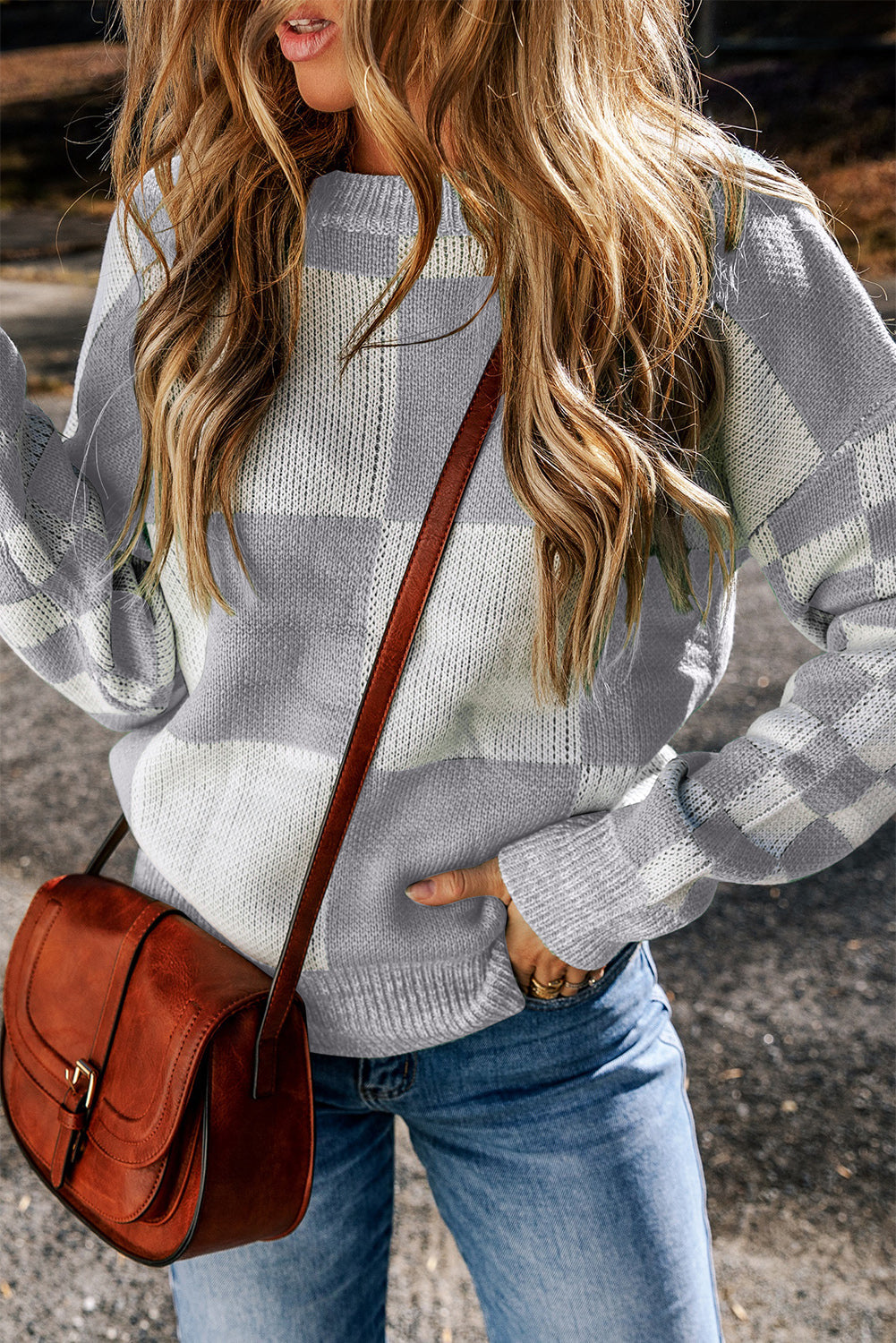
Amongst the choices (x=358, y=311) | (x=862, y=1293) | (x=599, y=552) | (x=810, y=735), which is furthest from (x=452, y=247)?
(x=862, y=1293)

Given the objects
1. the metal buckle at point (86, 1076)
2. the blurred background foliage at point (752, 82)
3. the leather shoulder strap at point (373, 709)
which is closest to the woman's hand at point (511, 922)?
the leather shoulder strap at point (373, 709)

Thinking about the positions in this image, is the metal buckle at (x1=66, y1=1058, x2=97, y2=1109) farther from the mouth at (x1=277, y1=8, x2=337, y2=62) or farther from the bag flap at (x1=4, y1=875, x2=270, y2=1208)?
the mouth at (x1=277, y1=8, x2=337, y2=62)

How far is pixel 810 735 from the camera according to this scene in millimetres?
A: 1341

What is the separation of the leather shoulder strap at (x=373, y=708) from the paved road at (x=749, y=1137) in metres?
0.52

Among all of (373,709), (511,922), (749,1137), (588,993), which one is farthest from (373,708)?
(749,1137)

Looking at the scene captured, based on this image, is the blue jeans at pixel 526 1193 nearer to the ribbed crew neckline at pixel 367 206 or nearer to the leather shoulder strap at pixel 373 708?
the leather shoulder strap at pixel 373 708

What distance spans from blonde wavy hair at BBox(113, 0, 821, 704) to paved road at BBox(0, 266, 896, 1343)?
3.03 ft

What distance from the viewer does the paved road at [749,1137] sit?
2.17 m

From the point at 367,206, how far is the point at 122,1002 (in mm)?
891

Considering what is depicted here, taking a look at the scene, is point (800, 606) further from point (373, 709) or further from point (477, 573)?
point (373, 709)

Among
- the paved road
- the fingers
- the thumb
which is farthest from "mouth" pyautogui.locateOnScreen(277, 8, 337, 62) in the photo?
the paved road

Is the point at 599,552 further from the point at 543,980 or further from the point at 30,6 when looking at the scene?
the point at 30,6

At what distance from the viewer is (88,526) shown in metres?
1.37

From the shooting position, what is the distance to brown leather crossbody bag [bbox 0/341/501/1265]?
1.21 metres
